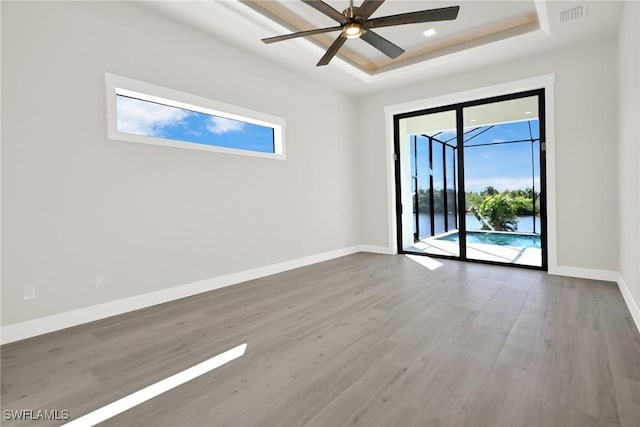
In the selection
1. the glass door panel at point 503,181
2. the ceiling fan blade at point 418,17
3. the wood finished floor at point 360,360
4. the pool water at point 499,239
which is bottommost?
the wood finished floor at point 360,360

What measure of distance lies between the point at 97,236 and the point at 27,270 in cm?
56

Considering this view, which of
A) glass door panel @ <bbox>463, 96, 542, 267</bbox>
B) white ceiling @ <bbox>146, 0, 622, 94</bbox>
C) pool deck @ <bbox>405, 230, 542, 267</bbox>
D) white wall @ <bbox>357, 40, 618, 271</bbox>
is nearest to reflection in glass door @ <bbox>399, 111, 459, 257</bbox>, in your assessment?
pool deck @ <bbox>405, 230, 542, 267</bbox>

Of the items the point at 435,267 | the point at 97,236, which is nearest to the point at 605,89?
the point at 435,267

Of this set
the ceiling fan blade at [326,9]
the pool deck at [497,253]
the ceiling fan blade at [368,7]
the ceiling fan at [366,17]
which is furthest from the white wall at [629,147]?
the ceiling fan blade at [326,9]

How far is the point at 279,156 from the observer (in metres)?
4.88

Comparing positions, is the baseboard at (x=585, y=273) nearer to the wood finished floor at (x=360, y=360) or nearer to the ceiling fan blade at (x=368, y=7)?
the wood finished floor at (x=360, y=360)

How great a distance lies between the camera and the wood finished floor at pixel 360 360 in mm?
1627

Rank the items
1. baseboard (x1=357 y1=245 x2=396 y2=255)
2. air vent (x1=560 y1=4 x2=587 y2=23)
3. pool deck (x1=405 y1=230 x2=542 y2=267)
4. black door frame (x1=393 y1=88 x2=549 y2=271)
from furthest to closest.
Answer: baseboard (x1=357 y1=245 x2=396 y2=255) → pool deck (x1=405 y1=230 x2=542 y2=267) → black door frame (x1=393 y1=88 x2=549 y2=271) → air vent (x1=560 y1=4 x2=587 y2=23)

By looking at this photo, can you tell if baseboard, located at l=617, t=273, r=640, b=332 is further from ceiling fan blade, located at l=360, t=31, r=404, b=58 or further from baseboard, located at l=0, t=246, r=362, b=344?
baseboard, located at l=0, t=246, r=362, b=344

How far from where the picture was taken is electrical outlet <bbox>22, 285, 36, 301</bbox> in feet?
8.73

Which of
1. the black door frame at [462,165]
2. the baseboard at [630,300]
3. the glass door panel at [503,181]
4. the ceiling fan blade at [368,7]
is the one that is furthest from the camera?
the glass door panel at [503,181]

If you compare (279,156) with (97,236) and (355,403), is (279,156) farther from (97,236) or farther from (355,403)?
(355,403)

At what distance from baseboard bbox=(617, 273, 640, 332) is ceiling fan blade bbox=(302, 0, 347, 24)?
11.1ft

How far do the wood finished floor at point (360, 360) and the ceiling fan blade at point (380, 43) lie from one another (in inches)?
103
